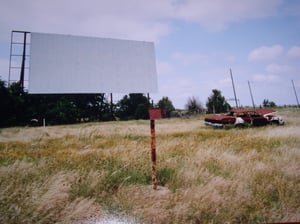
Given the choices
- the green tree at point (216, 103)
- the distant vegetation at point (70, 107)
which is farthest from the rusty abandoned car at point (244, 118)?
the distant vegetation at point (70, 107)

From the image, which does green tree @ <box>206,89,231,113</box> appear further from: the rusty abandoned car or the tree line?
the tree line

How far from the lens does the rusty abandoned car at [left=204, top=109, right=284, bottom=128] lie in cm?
354

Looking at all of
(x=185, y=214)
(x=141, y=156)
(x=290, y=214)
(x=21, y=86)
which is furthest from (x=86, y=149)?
(x=290, y=214)

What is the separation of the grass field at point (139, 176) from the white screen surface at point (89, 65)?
20.3 inches

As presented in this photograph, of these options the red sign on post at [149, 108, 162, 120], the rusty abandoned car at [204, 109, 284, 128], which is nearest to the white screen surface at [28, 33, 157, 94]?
the red sign on post at [149, 108, 162, 120]

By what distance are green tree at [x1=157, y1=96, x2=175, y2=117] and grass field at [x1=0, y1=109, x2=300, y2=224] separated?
198 millimetres

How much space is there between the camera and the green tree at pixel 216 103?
3.16 m

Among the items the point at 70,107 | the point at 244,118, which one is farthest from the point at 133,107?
the point at 244,118

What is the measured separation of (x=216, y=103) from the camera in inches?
130

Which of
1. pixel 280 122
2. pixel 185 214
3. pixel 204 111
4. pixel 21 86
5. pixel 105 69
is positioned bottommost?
pixel 185 214

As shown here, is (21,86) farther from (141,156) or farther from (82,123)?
(141,156)

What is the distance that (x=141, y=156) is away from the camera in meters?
2.45

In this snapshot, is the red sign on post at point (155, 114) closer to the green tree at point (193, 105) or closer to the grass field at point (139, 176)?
the grass field at point (139, 176)

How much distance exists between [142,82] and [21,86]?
1495 mm
